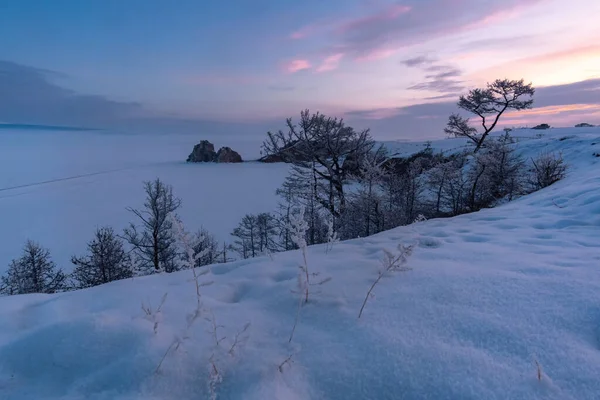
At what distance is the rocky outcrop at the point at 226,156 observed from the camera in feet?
262

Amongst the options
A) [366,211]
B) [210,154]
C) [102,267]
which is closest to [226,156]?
[210,154]

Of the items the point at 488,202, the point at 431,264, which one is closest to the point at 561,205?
the point at 431,264

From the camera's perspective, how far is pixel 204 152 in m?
82.2

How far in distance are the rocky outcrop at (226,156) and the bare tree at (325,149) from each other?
63843 mm

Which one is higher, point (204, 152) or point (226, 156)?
point (204, 152)

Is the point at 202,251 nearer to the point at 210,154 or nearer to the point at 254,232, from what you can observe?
the point at 254,232

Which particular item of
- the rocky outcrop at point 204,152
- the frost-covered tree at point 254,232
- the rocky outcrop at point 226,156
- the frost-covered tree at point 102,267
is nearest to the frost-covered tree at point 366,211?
the frost-covered tree at point 102,267

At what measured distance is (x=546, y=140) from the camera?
24.3 m

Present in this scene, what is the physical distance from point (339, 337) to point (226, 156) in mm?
81323

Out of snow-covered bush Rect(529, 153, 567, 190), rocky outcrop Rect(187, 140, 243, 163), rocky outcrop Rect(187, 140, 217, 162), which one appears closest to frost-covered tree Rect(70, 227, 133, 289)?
snow-covered bush Rect(529, 153, 567, 190)

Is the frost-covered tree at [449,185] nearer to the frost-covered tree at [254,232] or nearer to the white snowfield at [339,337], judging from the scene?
the frost-covered tree at [254,232]

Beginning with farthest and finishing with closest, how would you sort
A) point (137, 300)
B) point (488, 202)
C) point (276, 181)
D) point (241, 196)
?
point (276, 181) < point (241, 196) < point (488, 202) < point (137, 300)

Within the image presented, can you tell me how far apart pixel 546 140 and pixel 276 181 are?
34369mm

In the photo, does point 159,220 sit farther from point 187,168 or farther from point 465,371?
point 187,168
